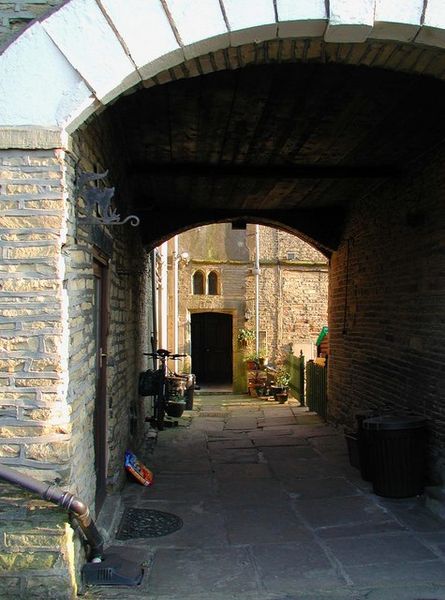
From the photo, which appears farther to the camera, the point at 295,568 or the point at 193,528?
the point at 193,528

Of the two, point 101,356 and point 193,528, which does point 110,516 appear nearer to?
point 193,528

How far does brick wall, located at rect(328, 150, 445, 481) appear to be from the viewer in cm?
594

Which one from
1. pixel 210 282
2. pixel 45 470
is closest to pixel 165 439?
pixel 45 470

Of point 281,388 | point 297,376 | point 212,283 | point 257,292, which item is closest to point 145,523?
point 297,376

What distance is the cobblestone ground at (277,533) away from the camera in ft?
12.5

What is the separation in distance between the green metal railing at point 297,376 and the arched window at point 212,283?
14.8 ft

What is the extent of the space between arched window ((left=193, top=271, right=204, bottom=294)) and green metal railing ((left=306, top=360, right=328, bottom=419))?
7.11 meters

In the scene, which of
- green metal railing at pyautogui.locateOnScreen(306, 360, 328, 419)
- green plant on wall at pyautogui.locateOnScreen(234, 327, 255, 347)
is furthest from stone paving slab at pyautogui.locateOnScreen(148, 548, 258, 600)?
green plant on wall at pyautogui.locateOnScreen(234, 327, 255, 347)

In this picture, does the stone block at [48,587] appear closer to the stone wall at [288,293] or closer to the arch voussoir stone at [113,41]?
the arch voussoir stone at [113,41]

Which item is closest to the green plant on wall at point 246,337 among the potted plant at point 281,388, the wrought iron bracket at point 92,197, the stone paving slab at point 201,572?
the potted plant at point 281,388

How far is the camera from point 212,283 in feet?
63.9

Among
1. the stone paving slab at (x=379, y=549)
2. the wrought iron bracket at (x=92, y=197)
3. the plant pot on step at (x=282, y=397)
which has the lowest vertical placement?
the plant pot on step at (x=282, y=397)

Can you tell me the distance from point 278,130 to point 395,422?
3.08m

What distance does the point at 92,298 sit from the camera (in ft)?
14.3
